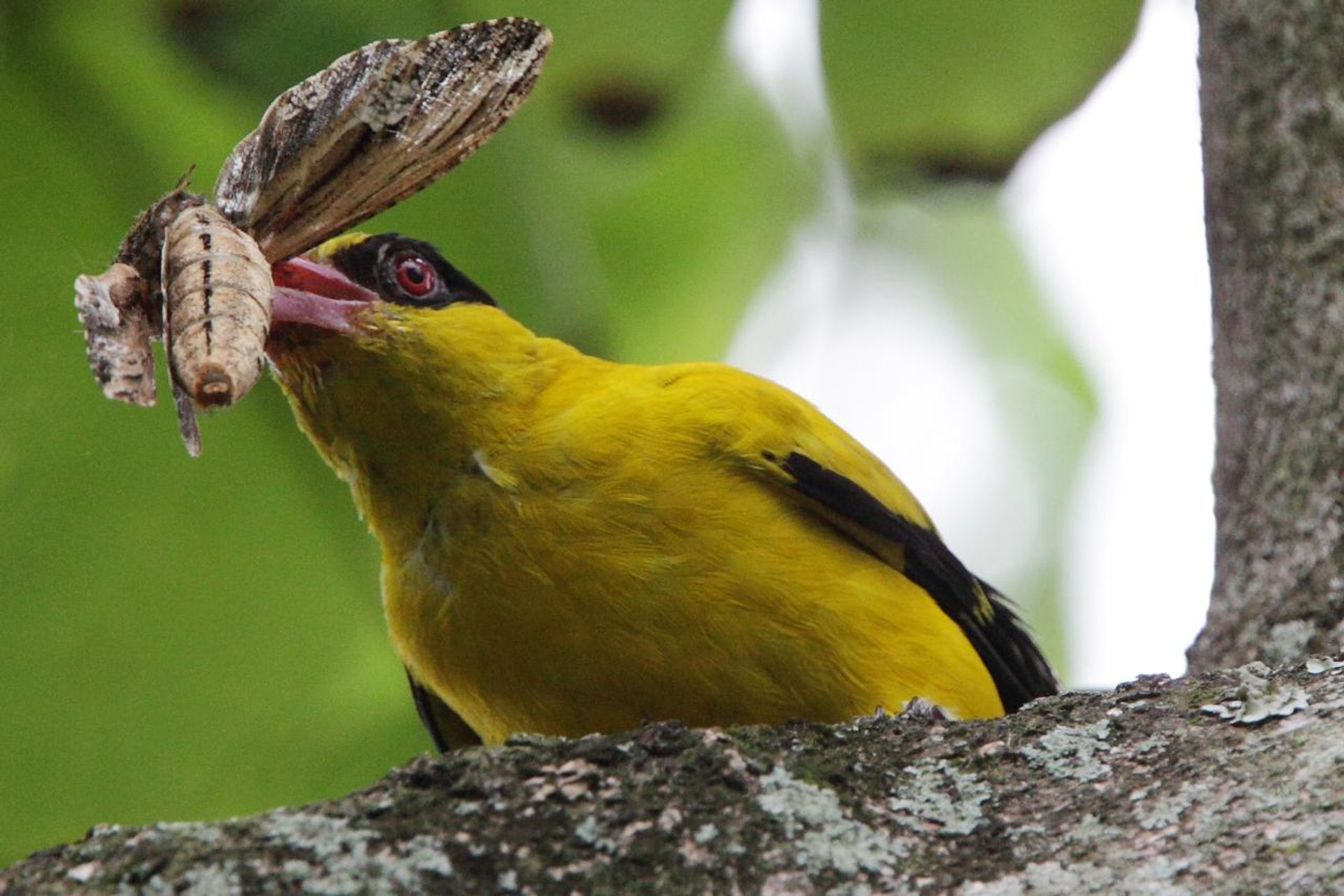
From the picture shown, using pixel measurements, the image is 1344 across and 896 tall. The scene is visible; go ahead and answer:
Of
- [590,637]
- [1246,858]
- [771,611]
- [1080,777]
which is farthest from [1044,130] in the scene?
[1246,858]

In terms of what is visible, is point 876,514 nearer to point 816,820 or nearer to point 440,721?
point 440,721

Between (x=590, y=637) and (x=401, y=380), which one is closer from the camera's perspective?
(x=590, y=637)

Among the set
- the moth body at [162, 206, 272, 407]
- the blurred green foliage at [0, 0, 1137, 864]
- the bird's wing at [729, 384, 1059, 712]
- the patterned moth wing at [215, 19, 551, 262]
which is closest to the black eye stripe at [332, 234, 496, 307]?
the blurred green foliage at [0, 0, 1137, 864]

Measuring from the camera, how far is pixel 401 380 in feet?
15.0

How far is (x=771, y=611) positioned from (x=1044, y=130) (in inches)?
57.0

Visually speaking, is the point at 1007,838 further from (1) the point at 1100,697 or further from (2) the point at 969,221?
(2) the point at 969,221

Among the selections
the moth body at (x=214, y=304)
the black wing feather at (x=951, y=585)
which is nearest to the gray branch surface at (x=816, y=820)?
the moth body at (x=214, y=304)

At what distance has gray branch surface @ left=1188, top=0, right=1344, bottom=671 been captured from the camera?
411 cm

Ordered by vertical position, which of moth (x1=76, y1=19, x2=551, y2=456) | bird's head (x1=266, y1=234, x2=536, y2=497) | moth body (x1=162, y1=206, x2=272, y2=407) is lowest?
moth body (x1=162, y1=206, x2=272, y2=407)

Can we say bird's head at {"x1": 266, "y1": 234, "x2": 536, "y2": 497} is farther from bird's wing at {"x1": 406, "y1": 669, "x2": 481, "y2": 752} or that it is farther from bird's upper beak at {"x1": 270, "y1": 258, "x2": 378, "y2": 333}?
bird's wing at {"x1": 406, "y1": 669, "x2": 481, "y2": 752}

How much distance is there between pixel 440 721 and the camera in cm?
480

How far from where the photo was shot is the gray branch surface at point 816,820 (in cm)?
221

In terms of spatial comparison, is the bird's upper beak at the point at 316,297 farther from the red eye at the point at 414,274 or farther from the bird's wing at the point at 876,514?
the bird's wing at the point at 876,514

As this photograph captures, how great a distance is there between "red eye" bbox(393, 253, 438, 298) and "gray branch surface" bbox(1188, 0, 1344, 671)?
6.62 feet
